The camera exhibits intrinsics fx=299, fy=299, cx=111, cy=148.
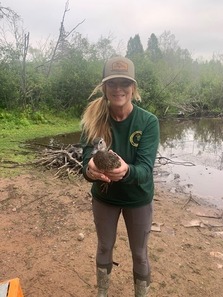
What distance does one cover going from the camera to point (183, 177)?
28.1 ft

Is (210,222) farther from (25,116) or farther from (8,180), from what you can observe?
(25,116)

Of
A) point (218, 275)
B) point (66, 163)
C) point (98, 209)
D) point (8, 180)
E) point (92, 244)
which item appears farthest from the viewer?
point (66, 163)

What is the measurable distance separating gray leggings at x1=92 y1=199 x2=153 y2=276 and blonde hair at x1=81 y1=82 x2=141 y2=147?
585 millimetres

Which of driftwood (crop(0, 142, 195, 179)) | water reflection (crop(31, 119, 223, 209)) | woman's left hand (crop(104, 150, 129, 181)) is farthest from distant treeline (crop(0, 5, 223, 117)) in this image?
woman's left hand (crop(104, 150, 129, 181))

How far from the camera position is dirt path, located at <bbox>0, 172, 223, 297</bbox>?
11.4 ft

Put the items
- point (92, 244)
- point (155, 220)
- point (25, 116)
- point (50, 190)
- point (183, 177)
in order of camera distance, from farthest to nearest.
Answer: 1. point (25, 116)
2. point (183, 177)
3. point (50, 190)
4. point (155, 220)
5. point (92, 244)

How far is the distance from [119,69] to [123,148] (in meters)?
0.59

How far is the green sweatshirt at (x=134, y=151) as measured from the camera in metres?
2.23

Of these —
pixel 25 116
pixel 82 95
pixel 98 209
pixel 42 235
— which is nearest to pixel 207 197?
pixel 42 235

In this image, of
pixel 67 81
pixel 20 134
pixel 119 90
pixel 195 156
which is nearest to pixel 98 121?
pixel 119 90

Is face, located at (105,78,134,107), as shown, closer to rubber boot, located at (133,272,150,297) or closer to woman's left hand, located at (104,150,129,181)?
woman's left hand, located at (104,150,129,181)

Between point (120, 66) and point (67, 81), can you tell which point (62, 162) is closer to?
point (120, 66)

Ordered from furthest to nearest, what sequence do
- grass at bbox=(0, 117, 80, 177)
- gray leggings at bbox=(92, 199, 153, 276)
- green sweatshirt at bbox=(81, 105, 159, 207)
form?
grass at bbox=(0, 117, 80, 177) < gray leggings at bbox=(92, 199, 153, 276) < green sweatshirt at bbox=(81, 105, 159, 207)

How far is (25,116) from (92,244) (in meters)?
13.6
